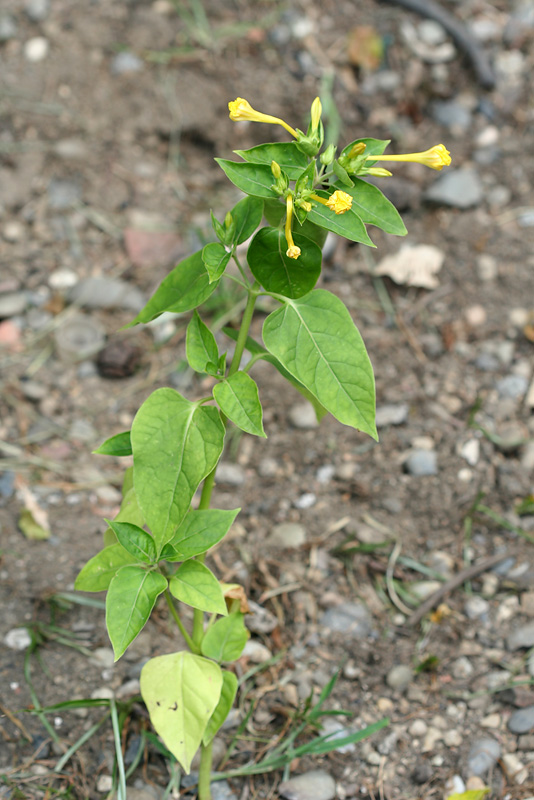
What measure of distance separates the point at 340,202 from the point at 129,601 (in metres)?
0.86

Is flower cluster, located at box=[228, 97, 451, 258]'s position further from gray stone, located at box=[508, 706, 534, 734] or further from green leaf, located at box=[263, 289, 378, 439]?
gray stone, located at box=[508, 706, 534, 734]

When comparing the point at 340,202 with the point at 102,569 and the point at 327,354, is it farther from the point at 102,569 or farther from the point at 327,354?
the point at 102,569

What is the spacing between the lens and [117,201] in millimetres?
3590

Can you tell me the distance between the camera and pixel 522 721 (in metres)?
2.12

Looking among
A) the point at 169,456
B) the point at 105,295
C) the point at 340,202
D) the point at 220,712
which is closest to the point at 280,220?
the point at 340,202

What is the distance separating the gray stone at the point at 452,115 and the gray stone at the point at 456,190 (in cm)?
36

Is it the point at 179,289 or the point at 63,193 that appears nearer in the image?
the point at 179,289

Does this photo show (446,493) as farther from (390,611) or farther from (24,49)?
(24,49)

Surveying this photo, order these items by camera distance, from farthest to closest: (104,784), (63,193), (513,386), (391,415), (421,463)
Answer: (63,193), (513,386), (391,415), (421,463), (104,784)

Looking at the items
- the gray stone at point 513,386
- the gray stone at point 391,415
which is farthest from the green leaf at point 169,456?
the gray stone at point 513,386

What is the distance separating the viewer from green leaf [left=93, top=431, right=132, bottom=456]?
1.67 meters

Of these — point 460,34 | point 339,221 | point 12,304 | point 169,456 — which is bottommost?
point 12,304

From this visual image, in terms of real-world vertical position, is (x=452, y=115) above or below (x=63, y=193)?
above

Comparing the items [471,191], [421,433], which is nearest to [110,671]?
[421,433]
